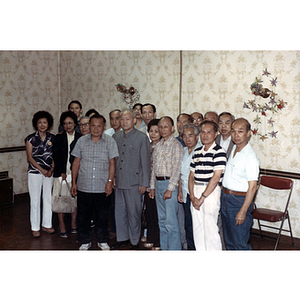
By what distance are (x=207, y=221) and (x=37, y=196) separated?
91.8 inches

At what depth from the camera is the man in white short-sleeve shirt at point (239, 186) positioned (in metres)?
3.37

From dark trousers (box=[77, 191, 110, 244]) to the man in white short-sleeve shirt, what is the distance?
54.7 inches

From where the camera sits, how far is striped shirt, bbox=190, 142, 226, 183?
3.49 metres

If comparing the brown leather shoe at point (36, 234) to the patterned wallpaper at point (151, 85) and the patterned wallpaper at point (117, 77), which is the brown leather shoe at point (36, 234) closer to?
the patterned wallpaper at point (151, 85)

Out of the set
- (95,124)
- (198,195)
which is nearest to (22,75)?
(95,124)

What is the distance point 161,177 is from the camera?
12.7ft

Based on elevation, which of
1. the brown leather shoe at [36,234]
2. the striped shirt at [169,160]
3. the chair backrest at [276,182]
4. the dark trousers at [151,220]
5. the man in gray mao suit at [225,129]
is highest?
the man in gray mao suit at [225,129]

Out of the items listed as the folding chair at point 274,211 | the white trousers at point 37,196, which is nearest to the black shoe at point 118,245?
the white trousers at point 37,196

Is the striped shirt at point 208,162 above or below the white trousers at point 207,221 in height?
above

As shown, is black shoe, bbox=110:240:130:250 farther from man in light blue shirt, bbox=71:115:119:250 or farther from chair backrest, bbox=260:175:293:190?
chair backrest, bbox=260:175:293:190

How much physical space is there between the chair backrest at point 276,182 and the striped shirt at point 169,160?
59.6 inches

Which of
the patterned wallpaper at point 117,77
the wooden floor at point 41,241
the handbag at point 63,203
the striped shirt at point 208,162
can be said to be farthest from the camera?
the patterned wallpaper at point 117,77

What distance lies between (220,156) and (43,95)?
4.89 m

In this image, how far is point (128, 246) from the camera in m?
4.23
